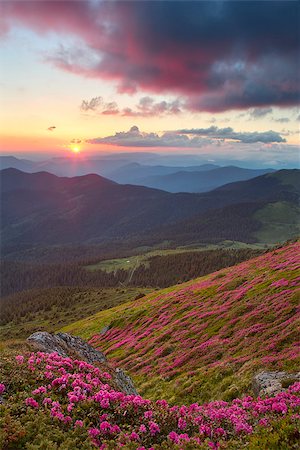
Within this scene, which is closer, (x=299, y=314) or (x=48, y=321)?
(x=299, y=314)

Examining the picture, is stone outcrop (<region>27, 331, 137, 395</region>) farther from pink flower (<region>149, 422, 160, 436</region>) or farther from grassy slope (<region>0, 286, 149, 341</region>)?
grassy slope (<region>0, 286, 149, 341</region>)

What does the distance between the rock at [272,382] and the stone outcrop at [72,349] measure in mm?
8137

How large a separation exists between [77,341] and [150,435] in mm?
16243

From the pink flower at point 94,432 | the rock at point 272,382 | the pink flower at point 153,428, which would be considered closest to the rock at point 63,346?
the pink flower at point 94,432

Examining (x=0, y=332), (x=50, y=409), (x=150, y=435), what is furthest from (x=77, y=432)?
(x=0, y=332)

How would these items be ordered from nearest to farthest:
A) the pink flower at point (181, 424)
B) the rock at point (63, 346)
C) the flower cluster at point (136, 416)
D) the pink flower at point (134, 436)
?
the pink flower at point (134, 436) → the flower cluster at point (136, 416) → the pink flower at point (181, 424) → the rock at point (63, 346)

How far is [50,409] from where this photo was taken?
44.5 ft

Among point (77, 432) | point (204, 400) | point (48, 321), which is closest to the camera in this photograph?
point (77, 432)

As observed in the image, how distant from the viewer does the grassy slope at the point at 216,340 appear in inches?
1012

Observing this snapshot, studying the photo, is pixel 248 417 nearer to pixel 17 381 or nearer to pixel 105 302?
pixel 17 381

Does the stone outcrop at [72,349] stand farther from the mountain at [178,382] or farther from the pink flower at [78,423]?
the pink flower at [78,423]

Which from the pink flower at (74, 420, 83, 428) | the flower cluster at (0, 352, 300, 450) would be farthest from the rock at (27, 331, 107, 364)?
the pink flower at (74, 420, 83, 428)

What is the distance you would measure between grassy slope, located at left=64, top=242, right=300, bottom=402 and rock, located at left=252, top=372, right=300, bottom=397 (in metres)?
1.87

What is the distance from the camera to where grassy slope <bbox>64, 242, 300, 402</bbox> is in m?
25.7
